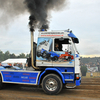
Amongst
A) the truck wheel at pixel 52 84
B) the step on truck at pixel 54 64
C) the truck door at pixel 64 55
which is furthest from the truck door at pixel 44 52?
the truck wheel at pixel 52 84

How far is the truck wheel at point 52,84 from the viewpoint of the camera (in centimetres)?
607

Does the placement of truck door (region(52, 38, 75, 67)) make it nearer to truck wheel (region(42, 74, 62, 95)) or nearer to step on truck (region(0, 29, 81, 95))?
step on truck (region(0, 29, 81, 95))

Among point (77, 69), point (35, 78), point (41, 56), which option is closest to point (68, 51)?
point (77, 69)

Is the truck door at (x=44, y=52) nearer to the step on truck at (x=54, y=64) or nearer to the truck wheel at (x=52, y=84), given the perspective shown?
the step on truck at (x=54, y=64)

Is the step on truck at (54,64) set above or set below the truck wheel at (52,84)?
above

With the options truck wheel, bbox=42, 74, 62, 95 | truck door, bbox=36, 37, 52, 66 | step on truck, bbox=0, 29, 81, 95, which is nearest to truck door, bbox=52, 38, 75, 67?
step on truck, bbox=0, 29, 81, 95

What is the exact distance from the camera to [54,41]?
638 cm

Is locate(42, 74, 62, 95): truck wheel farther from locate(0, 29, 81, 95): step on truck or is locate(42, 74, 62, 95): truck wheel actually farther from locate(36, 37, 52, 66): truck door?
locate(36, 37, 52, 66): truck door

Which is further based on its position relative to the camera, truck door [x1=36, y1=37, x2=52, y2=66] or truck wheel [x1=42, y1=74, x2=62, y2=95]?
truck door [x1=36, y1=37, x2=52, y2=66]

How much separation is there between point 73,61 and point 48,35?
1740mm

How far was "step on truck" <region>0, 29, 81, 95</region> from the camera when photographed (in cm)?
612

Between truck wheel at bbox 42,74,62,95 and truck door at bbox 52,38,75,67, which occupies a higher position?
truck door at bbox 52,38,75,67

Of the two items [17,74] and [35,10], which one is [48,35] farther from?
[35,10]

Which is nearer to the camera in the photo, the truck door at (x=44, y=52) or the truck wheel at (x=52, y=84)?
the truck wheel at (x=52, y=84)
